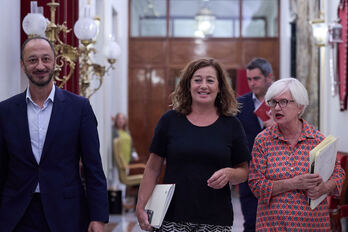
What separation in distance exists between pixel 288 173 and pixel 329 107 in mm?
5426

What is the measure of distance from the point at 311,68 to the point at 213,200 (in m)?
7.83

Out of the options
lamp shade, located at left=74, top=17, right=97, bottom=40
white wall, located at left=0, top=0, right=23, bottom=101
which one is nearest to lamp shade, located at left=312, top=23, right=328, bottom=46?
lamp shade, located at left=74, top=17, right=97, bottom=40

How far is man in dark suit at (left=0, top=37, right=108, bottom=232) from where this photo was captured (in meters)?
3.10

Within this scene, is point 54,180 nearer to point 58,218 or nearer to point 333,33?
point 58,218

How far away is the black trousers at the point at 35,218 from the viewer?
3.10 metres

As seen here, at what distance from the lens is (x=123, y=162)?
1081 centimetres

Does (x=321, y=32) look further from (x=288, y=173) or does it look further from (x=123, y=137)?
(x=288, y=173)

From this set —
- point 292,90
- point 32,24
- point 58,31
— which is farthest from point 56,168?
point 58,31

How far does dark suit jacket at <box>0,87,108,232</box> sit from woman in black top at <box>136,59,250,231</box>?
33 centimetres

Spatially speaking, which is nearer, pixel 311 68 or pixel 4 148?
pixel 4 148

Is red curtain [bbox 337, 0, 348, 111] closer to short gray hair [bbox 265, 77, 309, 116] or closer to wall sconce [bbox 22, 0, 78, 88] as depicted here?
wall sconce [bbox 22, 0, 78, 88]

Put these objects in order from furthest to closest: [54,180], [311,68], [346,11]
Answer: [311,68] → [346,11] → [54,180]

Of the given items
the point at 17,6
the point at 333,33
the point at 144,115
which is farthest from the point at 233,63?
the point at 17,6

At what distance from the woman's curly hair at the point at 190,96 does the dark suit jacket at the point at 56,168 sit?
0.53m
